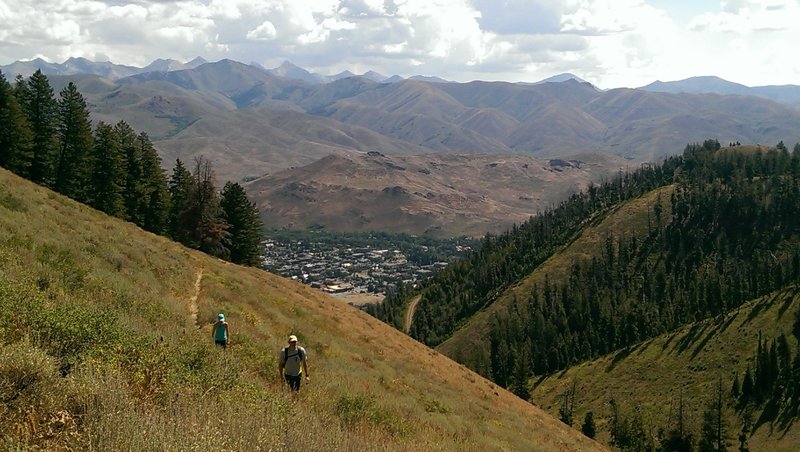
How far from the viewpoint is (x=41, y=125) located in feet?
210

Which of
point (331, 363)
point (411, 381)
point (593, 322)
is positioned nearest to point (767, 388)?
point (593, 322)

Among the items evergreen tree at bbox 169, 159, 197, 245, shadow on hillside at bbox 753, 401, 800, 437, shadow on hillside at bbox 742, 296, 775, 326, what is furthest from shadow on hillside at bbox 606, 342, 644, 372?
evergreen tree at bbox 169, 159, 197, 245

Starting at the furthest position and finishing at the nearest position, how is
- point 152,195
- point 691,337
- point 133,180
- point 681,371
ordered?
point 691,337 → point 681,371 → point 152,195 → point 133,180

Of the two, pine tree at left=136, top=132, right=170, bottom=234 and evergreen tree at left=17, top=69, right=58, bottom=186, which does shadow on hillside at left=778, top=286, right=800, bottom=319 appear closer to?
pine tree at left=136, top=132, right=170, bottom=234

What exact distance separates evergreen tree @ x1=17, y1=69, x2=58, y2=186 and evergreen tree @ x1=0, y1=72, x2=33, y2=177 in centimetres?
281

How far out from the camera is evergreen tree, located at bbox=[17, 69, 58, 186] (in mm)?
63469

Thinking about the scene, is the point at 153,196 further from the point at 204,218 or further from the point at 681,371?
the point at 681,371

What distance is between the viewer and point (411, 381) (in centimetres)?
3153

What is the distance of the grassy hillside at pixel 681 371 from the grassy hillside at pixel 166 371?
91972 mm

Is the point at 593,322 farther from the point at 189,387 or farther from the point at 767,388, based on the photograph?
the point at 189,387

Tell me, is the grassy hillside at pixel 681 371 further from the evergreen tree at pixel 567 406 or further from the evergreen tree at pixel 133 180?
the evergreen tree at pixel 133 180

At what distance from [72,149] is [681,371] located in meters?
129

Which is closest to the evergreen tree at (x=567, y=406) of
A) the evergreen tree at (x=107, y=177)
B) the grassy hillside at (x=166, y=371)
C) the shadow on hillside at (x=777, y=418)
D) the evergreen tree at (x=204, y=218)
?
the shadow on hillside at (x=777, y=418)

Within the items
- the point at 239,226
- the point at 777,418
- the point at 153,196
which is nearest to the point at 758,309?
the point at 777,418
